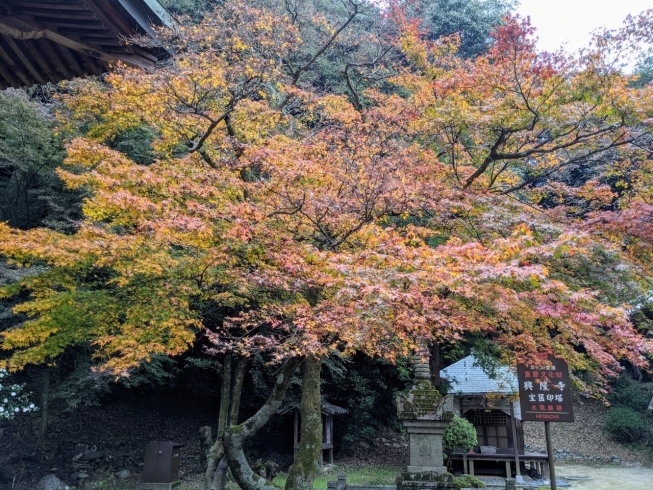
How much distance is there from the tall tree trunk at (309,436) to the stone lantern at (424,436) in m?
1.97

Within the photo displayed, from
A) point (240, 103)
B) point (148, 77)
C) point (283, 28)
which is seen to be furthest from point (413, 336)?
point (283, 28)

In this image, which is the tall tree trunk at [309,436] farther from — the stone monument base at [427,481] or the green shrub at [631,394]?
the green shrub at [631,394]

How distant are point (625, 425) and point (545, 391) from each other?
16211 mm

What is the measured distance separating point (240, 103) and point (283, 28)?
2250mm

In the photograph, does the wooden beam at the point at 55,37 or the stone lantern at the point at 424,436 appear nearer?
the wooden beam at the point at 55,37

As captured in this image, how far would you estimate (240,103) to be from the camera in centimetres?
936

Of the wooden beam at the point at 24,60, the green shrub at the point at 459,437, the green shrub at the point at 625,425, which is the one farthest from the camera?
the green shrub at the point at 625,425

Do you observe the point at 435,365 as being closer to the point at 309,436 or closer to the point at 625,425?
the point at 309,436

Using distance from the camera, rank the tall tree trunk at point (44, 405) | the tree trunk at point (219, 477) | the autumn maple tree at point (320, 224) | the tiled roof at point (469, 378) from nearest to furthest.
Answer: the autumn maple tree at point (320, 224)
the tree trunk at point (219, 477)
the tall tree trunk at point (44, 405)
the tiled roof at point (469, 378)

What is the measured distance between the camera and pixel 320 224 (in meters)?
7.30

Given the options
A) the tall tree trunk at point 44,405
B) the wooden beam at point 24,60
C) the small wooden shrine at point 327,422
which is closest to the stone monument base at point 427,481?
the small wooden shrine at point 327,422

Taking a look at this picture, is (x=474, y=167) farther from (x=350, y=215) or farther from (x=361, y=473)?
(x=361, y=473)

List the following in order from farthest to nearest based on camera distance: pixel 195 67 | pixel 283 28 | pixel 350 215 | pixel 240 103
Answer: pixel 283 28 < pixel 240 103 < pixel 195 67 < pixel 350 215

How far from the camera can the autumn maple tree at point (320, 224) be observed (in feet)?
19.9
